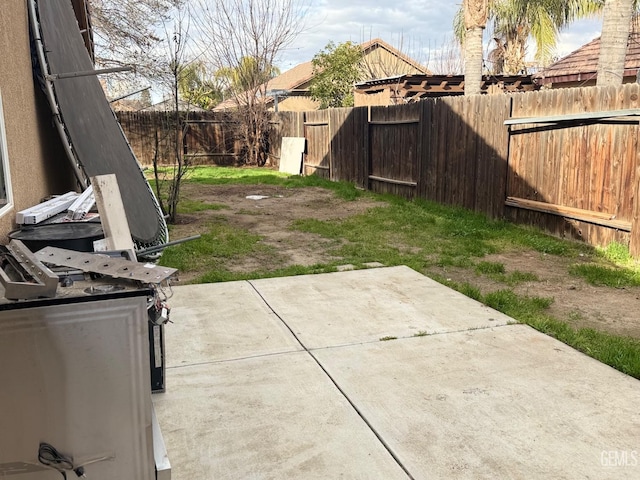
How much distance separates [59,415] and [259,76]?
16648 mm

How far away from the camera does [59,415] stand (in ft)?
5.54

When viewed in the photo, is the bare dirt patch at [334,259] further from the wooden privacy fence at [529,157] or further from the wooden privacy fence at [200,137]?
the wooden privacy fence at [200,137]

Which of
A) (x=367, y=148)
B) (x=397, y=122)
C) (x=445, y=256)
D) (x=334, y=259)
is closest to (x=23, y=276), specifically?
(x=334, y=259)

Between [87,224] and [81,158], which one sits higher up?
[81,158]

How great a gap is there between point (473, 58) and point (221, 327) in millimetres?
8562

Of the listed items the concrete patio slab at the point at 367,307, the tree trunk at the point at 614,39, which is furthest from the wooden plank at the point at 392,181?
the concrete patio slab at the point at 367,307

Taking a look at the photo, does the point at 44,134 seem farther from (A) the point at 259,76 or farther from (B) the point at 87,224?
(A) the point at 259,76

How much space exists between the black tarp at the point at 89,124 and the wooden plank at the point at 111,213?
129 centimetres

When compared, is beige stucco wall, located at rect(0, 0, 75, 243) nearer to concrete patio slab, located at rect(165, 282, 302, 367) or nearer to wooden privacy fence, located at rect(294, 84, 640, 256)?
concrete patio slab, located at rect(165, 282, 302, 367)

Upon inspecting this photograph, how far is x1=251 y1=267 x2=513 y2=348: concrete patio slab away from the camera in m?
3.95

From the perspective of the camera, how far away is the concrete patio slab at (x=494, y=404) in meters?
2.40

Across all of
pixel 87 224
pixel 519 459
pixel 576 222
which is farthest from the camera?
pixel 576 222

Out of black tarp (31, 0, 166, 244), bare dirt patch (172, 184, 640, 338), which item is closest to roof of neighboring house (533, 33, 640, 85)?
bare dirt patch (172, 184, 640, 338)

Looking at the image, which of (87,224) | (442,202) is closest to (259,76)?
(442,202)
